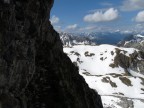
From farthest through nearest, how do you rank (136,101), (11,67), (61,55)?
(136,101), (61,55), (11,67)

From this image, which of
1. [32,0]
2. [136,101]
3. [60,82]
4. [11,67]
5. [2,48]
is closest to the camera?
[2,48]

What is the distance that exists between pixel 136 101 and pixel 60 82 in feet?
332

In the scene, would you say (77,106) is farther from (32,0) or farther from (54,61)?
(32,0)

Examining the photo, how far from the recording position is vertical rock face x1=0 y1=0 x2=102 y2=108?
20.7 metres

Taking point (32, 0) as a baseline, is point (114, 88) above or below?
below

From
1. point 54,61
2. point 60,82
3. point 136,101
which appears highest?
point 54,61

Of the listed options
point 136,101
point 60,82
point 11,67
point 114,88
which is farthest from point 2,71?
point 114,88

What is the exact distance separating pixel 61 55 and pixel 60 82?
4.56m

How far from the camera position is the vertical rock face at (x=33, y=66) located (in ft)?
67.9

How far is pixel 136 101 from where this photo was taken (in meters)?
127

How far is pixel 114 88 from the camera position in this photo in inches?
6225

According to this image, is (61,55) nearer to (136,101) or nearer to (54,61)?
(54,61)

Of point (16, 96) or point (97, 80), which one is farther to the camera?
point (97, 80)

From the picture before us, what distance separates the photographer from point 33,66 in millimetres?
24719
